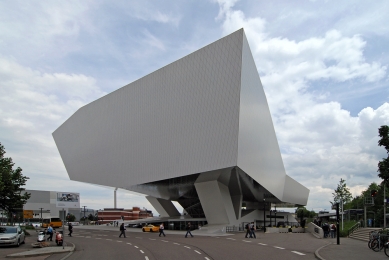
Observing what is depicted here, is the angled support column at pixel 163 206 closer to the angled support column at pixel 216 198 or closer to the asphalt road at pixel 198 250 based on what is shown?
the angled support column at pixel 216 198

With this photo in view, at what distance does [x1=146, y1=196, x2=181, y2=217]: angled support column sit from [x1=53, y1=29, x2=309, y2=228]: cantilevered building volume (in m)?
0.15

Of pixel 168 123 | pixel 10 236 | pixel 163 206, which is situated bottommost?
pixel 163 206

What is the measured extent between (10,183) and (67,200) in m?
15.4

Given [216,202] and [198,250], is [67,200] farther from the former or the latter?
[216,202]

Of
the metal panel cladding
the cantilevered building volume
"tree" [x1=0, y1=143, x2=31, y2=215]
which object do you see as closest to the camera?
"tree" [x1=0, y1=143, x2=31, y2=215]

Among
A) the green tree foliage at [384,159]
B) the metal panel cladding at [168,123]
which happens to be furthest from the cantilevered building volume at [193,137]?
the green tree foliage at [384,159]

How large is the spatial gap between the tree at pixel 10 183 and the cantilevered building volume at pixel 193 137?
15492mm

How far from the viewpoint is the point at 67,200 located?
22125 mm

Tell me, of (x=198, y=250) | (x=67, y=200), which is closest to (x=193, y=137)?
(x=67, y=200)

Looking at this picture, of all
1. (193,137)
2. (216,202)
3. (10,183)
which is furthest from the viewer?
(216,202)

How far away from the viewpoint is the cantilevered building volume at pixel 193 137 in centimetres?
3822

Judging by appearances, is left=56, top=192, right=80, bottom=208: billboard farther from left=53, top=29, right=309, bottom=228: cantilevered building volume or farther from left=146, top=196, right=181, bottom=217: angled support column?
left=146, top=196, right=181, bottom=217: angled support column

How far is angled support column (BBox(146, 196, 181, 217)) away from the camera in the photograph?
58.3 meters

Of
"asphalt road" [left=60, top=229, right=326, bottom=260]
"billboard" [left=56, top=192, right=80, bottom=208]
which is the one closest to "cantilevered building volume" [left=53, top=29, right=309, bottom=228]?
"asphalt road" [left=60, top=229, right=326, bottom=260]
